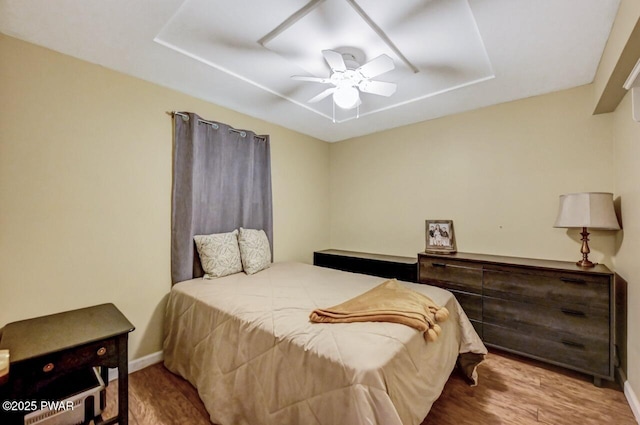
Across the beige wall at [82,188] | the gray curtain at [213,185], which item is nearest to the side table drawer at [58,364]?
the beige wall at [82,188]

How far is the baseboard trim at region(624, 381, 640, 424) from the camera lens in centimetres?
169

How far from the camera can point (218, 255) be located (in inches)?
102

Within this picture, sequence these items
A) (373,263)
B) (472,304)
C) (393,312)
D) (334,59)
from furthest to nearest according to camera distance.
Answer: (373,263)
(472,304)
(334,59)
(393,312)

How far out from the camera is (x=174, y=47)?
76.1 inches

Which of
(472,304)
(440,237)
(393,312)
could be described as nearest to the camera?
(393,312)

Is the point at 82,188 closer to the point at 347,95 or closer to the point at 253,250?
the point at 253,250

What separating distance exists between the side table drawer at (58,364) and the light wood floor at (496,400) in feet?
1.73

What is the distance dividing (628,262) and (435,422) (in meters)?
1.79

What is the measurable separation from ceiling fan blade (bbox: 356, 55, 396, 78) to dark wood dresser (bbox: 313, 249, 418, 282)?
81.2 inches

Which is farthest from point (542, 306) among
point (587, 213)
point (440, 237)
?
point (440, 237)

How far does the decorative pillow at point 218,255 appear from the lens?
2.53 m

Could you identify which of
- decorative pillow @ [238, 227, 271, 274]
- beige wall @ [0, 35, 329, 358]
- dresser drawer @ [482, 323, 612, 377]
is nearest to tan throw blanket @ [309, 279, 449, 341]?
dresser drawer @ [482, 323, 612, 377]

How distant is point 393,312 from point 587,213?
5.97 ft

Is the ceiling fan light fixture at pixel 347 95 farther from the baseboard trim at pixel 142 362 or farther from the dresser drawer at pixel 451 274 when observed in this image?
the baseboard trim at pixel 142 362
